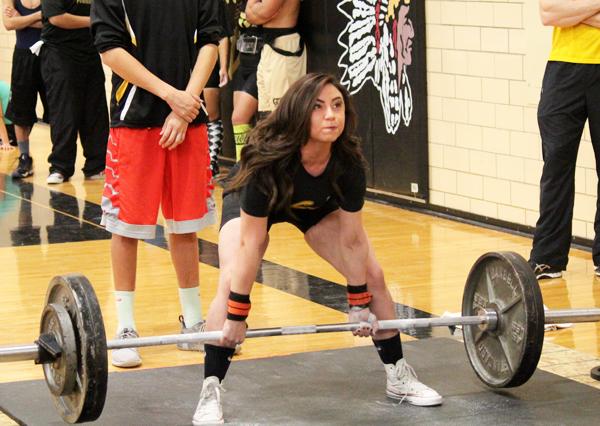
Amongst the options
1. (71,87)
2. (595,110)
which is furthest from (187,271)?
(71,87)

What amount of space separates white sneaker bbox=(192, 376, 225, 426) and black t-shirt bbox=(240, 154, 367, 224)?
0.62m

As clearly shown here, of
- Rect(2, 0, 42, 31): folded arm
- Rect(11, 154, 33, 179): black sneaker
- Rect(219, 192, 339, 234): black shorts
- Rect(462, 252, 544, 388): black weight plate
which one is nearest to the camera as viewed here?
Rect(462, 252, 544, 388): black weight plate

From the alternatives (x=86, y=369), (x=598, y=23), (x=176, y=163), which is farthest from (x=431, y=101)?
(x=86, y=369)

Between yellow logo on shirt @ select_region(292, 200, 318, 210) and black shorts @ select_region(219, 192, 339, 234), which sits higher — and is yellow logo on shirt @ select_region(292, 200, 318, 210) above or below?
above

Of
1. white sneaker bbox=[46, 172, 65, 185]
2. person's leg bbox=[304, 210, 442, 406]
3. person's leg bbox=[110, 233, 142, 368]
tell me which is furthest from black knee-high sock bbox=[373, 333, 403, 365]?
white sneaker bbox=[46, 172, 65, 185]

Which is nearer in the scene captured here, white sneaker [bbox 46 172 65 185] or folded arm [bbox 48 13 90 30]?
folded arm [bbox 48 13 90 30]

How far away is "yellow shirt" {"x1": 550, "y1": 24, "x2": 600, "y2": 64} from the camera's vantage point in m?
6.64

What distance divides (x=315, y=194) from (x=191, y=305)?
132 cm

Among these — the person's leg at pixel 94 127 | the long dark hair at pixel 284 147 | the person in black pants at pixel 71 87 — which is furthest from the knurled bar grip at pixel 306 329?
the person's leg at pixel 94 127

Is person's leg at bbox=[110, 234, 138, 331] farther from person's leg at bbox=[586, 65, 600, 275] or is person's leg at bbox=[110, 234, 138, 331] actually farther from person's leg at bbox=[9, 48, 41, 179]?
person's leg at bbox=[9, 48, 41, 179]

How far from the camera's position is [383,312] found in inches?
193

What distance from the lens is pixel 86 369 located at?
427 cm

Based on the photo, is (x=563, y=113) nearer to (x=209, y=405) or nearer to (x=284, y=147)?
(x=284, y=147)

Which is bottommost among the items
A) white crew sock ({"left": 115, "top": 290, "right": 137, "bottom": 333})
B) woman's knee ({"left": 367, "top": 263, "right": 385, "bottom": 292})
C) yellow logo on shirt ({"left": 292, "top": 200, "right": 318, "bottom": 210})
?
white crew sock ({"left": 115, "top": 290, "right": 137, "bottom": 333})
